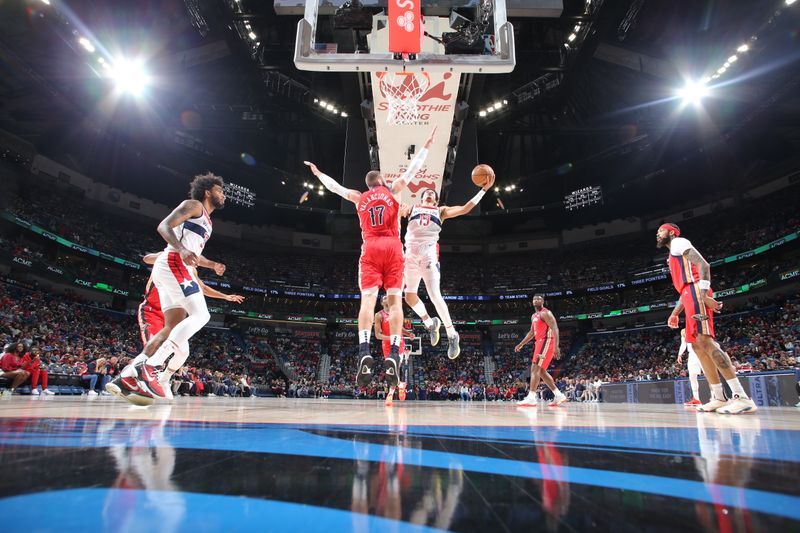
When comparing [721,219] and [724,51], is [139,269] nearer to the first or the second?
[724,51]

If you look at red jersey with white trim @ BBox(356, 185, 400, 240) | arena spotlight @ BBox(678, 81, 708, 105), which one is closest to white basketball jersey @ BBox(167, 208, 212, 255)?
red jersey with white trim @ BBox(356, 185, 400, 240)

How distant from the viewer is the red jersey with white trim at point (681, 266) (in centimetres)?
463

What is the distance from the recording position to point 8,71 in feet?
51.6

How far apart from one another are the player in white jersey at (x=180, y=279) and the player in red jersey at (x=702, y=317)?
4.81 m

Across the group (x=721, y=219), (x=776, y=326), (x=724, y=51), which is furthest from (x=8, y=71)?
(x=721, y=219)

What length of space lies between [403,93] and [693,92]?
1631cm

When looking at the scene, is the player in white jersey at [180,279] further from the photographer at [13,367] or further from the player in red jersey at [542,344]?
the photographer at [13,367]

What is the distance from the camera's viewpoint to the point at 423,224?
5.58m

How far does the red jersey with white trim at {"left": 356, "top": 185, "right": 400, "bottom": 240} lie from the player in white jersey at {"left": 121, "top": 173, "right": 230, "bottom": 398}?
1470 mm

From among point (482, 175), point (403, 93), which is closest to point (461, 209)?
point (482, 175)

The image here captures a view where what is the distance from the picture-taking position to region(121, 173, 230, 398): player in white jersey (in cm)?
369

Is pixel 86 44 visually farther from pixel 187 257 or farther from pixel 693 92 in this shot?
pixel 693 92

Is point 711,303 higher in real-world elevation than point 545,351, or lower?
higher

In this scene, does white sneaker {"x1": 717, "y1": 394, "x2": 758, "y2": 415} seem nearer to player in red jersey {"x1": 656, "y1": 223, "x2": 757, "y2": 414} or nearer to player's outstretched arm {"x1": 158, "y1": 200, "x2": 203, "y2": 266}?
player in red jersey {"x1": 656, "y1": 223, "x2": 757, "y2": 414}
